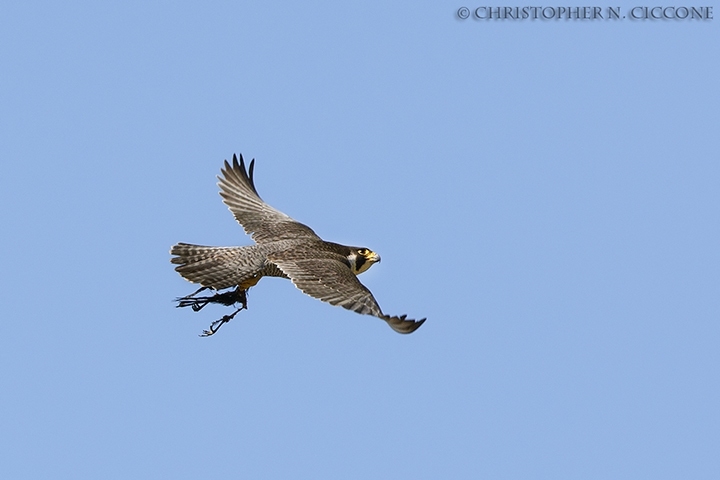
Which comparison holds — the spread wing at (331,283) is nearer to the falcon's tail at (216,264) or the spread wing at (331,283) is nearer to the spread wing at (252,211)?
the falcon's tail at (216,264)

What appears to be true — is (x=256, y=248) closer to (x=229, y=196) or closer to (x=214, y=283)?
(x=214, y=283)

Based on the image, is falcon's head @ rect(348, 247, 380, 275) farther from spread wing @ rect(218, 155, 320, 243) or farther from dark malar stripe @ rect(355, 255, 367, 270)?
spread wing @ rect(218, 155, 320, 243)

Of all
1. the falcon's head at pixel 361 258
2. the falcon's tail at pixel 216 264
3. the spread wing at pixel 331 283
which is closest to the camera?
the spread wing at pixel 331 283

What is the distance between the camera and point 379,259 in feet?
68.4

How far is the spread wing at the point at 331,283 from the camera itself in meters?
17.0

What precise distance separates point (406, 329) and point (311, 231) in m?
6.25

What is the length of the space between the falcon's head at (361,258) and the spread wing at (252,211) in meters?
0.94

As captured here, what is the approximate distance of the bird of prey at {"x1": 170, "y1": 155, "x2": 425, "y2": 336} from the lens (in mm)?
17969

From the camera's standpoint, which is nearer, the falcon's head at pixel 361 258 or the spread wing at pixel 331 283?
the spread wing at pixel 331 283

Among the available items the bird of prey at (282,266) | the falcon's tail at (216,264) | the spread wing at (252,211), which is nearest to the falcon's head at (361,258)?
the bird of prey at (282,266)

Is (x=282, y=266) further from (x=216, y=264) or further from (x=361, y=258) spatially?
(x=361, y=258)

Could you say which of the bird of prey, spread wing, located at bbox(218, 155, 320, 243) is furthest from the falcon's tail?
spread wing, located at bbox(218, 155, 320, 243)

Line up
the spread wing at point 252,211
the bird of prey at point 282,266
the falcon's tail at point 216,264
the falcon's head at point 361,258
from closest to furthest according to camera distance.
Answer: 1. the bird of prey at point 282,266
2. the falcon's tail at point 216,264
3. the falcon's head at point 361,258
4. the spread wing at point 252,211

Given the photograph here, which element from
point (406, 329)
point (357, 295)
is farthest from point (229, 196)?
point (406, 329)
